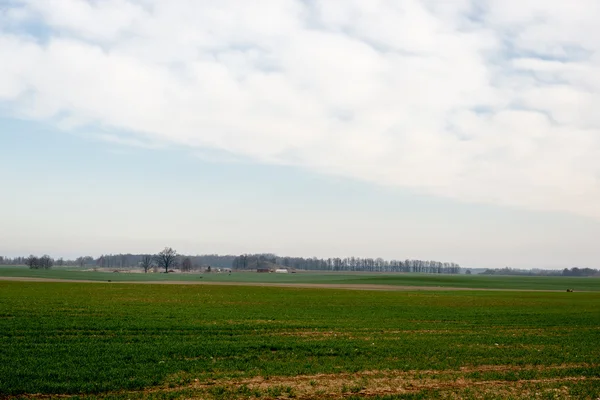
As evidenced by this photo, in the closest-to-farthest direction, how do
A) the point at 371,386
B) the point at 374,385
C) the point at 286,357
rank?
the point at 371,386 → the point at 374,385 → the point at 286,357

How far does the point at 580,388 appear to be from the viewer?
1745 centimetres

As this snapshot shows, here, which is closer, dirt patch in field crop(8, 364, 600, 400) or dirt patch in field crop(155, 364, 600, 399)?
dirt patch in field crop(8, 364, 600, 400)

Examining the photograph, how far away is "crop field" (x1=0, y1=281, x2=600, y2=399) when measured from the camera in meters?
16.5

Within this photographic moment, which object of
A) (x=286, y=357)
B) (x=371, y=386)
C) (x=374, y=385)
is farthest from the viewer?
(x=286, y=357)

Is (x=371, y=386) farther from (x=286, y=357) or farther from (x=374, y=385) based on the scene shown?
(x=286, y=357)

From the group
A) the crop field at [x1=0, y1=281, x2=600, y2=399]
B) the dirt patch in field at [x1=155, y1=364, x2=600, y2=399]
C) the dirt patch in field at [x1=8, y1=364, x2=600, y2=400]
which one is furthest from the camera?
the crop field at [x1=0, y1=281, x2=600, y2=399]

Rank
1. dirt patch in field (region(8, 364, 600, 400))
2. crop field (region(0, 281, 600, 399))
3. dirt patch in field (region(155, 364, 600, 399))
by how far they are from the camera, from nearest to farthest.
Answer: dirt patch in field (region(8, 364, 600, 400)), dirt patch in field (region(155, 364, 600, 399)), crop field (region(0, 281, 600, 399))

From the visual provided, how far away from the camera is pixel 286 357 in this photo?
72.3 feet

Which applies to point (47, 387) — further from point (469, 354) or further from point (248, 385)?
point (469, 354)

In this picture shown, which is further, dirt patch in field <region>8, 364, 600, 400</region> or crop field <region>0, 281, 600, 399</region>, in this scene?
crop field <region>0, 281, 600, 399</region>

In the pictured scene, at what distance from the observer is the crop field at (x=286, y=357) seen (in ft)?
54.2

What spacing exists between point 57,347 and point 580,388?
20.0m

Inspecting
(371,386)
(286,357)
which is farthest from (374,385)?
(286,357)

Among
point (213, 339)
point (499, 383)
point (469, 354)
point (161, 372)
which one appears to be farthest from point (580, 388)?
point (213, 339)
